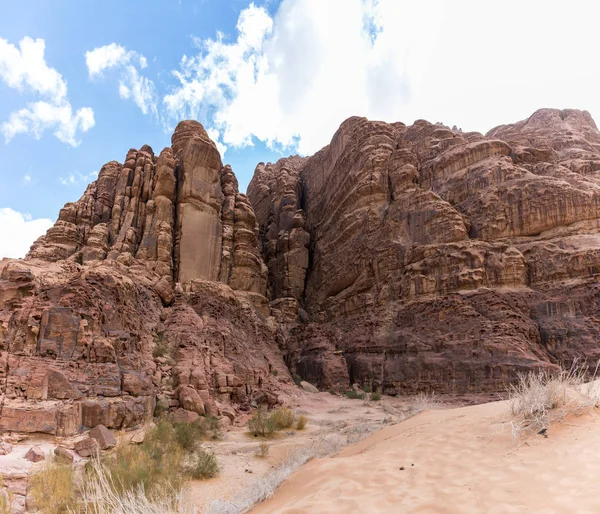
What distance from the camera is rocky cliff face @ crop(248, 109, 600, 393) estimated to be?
858 inches

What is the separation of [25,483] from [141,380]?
270 inches

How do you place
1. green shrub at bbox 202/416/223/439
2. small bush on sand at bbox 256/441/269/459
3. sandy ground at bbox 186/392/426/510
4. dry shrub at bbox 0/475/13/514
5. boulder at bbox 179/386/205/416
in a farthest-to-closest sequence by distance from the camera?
boulder at bbox 179/386/205/416 → green shrub at bbox 202/416/223/439 → small bush on sand at bbox 256/441/269/459 → sandy ground at bbox 186/392/426/510 → dry shrub at bbox 0/475/13/514

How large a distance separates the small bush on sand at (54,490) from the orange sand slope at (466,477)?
3.72m

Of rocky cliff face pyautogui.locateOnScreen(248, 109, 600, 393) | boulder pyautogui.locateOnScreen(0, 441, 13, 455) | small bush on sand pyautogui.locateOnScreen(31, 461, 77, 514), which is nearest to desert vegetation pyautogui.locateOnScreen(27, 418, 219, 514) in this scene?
small bush on sand pyautogui.locateOnScreen(31, 461, 77, 514)

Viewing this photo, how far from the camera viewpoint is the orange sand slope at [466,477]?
13.4 feet

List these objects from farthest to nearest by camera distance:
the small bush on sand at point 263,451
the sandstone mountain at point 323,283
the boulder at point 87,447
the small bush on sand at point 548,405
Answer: the sandstone mountain at point 323,283, the small bush on sand at point 263,451, the boulder at point 87,447, the small bush on sand at point 548,405

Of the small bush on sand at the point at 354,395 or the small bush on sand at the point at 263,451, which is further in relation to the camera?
the small bush on sand at the point at 354,395

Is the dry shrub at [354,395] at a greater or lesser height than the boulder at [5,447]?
lesser

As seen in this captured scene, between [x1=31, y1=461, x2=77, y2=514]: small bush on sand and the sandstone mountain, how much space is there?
3.68 metres

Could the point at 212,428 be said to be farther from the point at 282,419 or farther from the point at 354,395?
the point at 354,395

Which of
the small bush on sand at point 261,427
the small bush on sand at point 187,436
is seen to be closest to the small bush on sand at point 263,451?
the small bush on sand at point 187,436

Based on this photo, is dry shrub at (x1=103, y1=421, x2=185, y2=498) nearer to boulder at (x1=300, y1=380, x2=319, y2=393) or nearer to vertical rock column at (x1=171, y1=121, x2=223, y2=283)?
boulder at (x1=300, y1=380, x2=319, y2=393)

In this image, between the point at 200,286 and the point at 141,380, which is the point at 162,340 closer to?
the point at 141,380

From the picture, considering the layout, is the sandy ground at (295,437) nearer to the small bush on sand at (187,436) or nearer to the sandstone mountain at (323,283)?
Answer: the small bush on sand at (187,436)
